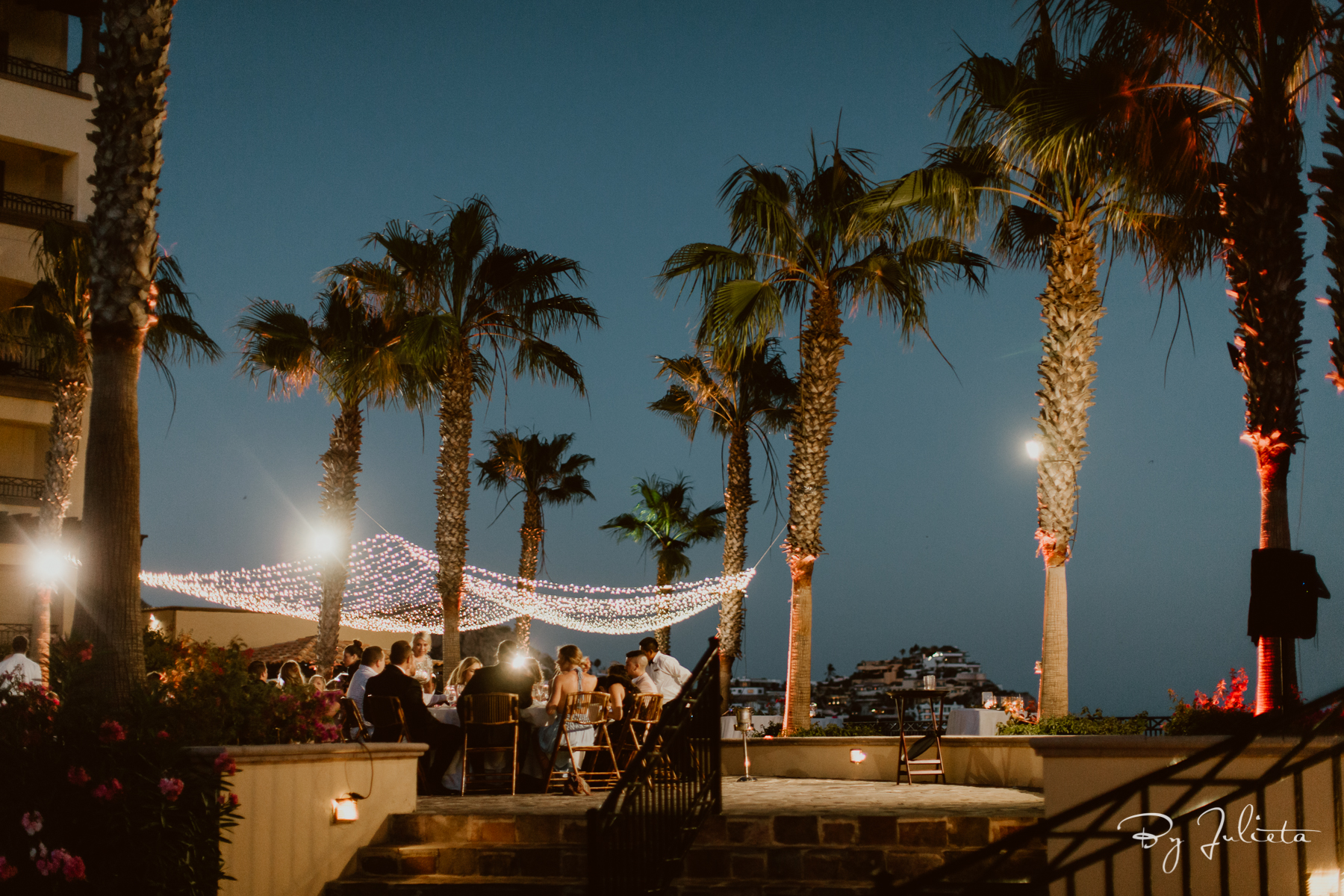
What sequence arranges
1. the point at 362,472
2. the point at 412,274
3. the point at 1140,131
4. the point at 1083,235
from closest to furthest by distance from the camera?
1. the point at 1140,131
2. the point at 1083,235
3. the point at 412,274
4. the point at 362,472

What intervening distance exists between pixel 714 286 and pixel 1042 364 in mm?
4222

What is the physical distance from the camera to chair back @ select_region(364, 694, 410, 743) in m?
9.63

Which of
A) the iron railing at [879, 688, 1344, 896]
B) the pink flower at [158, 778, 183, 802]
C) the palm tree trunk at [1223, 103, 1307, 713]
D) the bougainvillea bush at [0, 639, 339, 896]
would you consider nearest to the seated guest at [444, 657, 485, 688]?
the bougainvillea bush at [0, 639, 339, 896]

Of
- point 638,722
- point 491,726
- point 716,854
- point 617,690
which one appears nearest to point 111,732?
point 716,854

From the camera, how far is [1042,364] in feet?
40.3

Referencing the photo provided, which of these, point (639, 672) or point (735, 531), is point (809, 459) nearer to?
point (639, 672)

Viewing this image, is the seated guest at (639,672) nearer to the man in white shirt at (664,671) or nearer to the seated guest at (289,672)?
the man in white shirt at (664,671)

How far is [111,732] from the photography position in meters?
5.85

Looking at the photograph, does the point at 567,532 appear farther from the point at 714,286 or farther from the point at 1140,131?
the point at 1140,131

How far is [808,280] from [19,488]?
1819 cm

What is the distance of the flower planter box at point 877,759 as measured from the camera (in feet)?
36.1

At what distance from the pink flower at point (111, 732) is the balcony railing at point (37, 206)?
21.0 metres

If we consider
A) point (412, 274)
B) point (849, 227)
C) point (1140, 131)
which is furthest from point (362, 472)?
point (1140, 131)

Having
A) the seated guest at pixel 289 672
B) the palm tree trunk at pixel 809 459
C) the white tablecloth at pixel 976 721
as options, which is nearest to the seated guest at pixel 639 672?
the palm tree trunk at pixel 809 459
